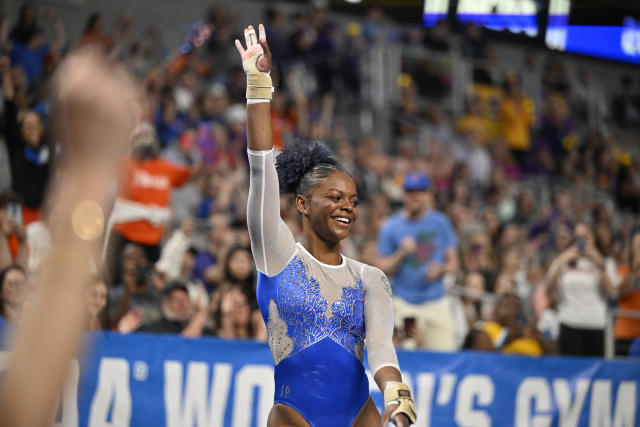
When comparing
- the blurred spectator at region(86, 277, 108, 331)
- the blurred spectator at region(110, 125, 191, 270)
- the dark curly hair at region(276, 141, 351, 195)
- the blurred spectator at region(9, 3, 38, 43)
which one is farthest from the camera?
the blurred spectator at region(9, 3, 38, 43)

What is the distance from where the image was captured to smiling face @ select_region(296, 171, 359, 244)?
3.60 metres

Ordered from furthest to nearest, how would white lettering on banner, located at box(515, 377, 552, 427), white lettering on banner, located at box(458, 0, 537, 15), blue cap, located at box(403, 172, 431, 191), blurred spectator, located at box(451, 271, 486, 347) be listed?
white lettering on banner, located at box(458, 0, 537, 15) → blurred spectator, located at box(451, 271, 486, 347) → blue cap, located at box(403, 172, 431, 191) → white lettering on banner, located at box(515, 377, 552, 427)

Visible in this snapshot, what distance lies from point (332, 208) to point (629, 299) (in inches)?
206

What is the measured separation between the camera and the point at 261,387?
567 centimetres

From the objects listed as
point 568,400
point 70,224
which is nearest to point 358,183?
point 568,400

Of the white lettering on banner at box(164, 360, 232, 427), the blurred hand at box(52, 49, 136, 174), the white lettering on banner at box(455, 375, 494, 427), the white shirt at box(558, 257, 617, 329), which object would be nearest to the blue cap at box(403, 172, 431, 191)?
the white shirt at box(558, 257, 617, 329)

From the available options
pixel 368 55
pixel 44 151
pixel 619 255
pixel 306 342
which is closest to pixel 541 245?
pixel 619 255

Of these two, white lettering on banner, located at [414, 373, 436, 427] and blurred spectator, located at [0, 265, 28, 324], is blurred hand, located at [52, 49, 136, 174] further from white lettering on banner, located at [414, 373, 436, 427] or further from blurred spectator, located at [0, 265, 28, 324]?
white lettering on banner, located at [414, 373, 436, 427]

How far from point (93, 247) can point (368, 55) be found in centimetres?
1324

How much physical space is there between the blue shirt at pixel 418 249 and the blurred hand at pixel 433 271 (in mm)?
78

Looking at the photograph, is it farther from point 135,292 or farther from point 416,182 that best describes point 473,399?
point 135,292

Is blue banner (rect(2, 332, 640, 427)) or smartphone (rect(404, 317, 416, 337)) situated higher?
smartphone (rect(404, 317, 416, 337))

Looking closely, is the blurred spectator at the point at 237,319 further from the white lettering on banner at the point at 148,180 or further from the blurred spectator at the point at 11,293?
the white lettering on banner at the point at 148,180

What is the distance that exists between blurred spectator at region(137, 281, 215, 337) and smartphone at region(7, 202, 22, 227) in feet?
4.25
